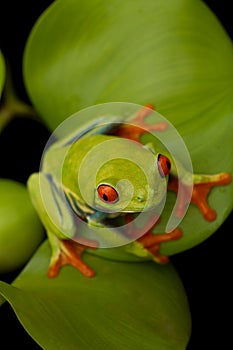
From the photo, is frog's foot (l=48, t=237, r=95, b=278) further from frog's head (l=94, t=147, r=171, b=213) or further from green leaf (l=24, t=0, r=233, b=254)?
frog's head (l=94, t=147, r=171, b=213)

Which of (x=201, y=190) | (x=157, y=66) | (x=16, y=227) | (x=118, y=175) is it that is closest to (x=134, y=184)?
(x=118, y=175)

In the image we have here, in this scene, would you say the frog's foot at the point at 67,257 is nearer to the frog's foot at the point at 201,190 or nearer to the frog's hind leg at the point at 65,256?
the frog's hind leg at the point at 65,256

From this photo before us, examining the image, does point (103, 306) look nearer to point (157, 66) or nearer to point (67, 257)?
point (67, 257)

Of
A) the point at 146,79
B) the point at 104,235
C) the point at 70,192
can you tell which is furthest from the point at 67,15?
the point at 104,235

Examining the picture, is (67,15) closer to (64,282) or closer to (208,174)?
(208,174)

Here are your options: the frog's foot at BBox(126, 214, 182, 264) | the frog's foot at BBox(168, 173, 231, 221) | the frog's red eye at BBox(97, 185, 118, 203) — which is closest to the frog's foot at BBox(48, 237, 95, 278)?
the frog's foot at BBox(126, 214, 182, 264)

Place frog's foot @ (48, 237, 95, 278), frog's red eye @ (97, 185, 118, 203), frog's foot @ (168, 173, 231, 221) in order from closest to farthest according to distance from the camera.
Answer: frog's red eye @ (97, 185, 118, 203) → frog's foot @ (168, 173, 231, 221) → frog's foot @ (48, 237, 95, 278)
